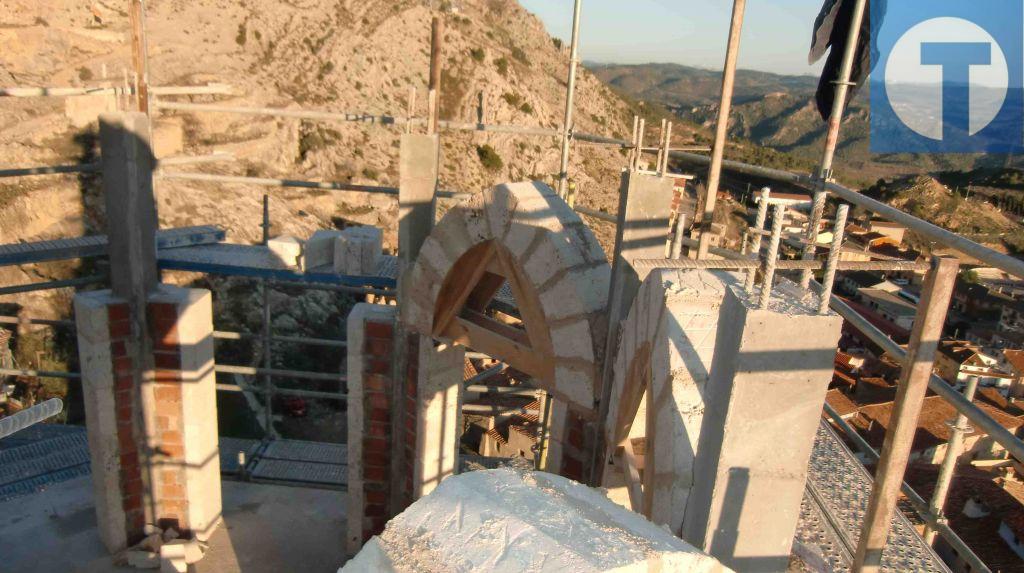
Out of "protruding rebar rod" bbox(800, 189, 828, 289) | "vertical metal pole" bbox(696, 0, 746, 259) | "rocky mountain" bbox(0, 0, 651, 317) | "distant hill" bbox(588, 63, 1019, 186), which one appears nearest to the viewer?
"protruding rebar rod" bbox(800, 189, 828, 289)

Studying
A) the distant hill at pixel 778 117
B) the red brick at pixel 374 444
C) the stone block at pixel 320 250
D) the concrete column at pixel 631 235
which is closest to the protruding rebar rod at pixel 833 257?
the concrete column at pixel 631 235

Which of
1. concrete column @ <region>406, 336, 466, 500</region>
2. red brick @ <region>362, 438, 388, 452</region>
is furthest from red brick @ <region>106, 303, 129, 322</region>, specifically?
concrete column @ <region>406, 336, 466, 500</region>

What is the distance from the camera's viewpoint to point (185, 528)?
6668mm

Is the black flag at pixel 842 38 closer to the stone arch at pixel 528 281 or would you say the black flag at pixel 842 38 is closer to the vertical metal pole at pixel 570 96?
the stone arch at pixel 528 281

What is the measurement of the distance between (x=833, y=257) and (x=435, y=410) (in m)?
4.41

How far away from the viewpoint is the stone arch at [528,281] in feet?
14.6

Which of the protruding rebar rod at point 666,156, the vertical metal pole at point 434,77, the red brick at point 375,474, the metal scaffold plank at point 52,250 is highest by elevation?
the vertical metal pole at point 434,77

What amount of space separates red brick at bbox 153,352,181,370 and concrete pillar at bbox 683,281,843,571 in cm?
540

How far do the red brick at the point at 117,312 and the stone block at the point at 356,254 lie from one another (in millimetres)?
1910

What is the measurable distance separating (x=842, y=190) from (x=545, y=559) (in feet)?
6.10

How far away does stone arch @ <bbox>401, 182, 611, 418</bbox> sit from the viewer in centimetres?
444

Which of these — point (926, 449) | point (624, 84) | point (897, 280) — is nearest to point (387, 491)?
point (926, 449)

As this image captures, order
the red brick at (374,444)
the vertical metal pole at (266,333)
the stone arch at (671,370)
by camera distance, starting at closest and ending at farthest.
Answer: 1. the stone arch at (671,370)
2. the red brick at (374,444)
3. the vertical metal pole at (266,333)

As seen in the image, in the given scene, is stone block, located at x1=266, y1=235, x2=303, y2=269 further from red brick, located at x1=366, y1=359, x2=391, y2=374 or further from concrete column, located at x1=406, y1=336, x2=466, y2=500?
concrete column, located at x1=406, y1=336, x2=466, y2=500
